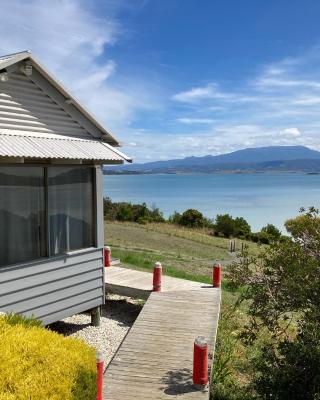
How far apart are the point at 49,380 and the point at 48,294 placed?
406cm

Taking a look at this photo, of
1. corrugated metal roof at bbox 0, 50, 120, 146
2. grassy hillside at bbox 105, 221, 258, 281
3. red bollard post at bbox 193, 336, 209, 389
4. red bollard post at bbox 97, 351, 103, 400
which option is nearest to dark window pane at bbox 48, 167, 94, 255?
corrugated metal roof at bbox 0, 50, 120, 146

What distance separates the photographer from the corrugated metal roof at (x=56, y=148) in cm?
754

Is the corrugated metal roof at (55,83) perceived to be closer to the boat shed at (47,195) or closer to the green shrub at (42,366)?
the boat shed at (47,195)

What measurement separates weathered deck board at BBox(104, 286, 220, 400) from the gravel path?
832 mm

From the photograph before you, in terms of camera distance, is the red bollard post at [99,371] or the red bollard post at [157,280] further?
the red bollard post at [157,280]

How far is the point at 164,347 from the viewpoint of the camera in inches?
327

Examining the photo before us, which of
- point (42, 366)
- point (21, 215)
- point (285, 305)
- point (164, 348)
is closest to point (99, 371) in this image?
point (42, 366)

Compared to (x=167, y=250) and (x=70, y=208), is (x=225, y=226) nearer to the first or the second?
(x=167, y=250)

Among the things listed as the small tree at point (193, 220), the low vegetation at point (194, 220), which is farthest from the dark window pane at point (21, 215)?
the small tree at point (193, 220)

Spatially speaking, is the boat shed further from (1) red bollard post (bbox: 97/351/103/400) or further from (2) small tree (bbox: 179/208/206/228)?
(2) small tree (bbox: 179/208/206/228)

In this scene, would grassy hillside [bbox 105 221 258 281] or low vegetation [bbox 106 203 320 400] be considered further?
grassy hillside [bbox 105 221 258 281]

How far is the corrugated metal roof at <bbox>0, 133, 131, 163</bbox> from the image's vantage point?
7543 mm

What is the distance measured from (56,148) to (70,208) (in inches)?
60.6

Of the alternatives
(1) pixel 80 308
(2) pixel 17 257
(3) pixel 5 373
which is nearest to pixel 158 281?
(1) pixel 80 308
